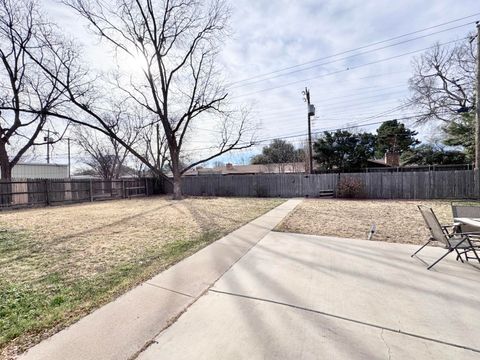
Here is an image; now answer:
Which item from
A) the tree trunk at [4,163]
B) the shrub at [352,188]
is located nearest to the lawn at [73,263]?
the shrub at [352,188]

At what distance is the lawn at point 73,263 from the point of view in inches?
96.0

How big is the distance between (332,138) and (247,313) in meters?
23.2

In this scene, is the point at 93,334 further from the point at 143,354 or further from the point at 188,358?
the point at 188,358

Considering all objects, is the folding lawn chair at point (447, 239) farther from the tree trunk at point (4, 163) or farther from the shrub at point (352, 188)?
the tree trunk at point (4, 163)

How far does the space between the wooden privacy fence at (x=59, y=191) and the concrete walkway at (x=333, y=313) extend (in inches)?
593

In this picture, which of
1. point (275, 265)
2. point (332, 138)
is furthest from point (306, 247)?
point (332, 138)

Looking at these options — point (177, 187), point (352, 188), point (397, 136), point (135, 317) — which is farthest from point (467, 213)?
point (397, 136)

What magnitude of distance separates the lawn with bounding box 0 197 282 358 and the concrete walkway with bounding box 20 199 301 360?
6.9 inches

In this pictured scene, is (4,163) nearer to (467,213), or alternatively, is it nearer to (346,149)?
(467,213)

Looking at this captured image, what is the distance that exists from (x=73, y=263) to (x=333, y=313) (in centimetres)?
404

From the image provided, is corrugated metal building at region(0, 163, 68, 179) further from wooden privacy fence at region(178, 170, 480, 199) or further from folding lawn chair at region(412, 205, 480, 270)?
folding lawn chair at region(412, 205, 480, 270)

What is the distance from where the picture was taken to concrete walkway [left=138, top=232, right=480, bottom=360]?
6.28 feet

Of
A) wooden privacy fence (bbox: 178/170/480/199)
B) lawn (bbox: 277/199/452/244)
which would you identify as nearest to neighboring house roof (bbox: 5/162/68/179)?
wooden privacy fence (bbox: 178/170/480/199)

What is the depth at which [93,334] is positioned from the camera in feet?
6.98
